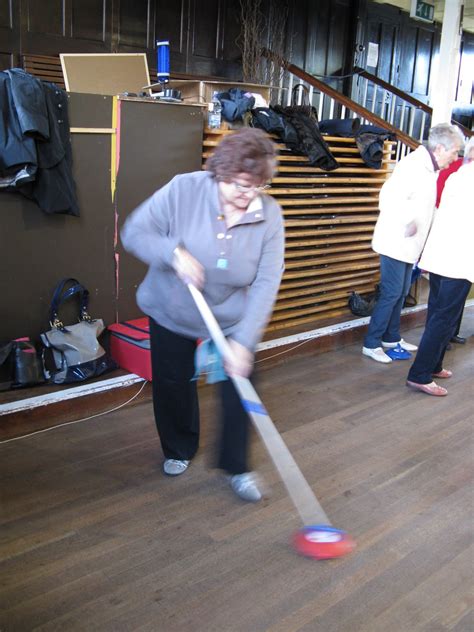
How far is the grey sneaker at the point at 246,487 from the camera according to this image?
2.74 m

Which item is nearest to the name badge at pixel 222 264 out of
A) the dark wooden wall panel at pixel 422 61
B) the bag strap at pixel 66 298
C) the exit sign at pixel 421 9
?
the bag strap at pixel 66 298

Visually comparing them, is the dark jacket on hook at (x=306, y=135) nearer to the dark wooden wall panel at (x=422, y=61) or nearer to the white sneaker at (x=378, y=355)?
the white sneaker at (x=378, y=355)

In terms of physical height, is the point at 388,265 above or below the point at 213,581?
above

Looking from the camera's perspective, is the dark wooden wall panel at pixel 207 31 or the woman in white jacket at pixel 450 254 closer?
the woman in white jacket at pixel 450 254

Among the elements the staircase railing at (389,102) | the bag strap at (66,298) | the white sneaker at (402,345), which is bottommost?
the white sneaker at (402,345)

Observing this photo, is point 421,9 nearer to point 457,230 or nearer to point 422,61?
point 422,61

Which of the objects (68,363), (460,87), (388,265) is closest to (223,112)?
(388,265)

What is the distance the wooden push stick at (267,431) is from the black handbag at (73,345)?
1.43 meters

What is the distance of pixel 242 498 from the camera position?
2.75 meters

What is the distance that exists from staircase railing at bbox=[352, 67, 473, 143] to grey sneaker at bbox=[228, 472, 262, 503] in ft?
22.4

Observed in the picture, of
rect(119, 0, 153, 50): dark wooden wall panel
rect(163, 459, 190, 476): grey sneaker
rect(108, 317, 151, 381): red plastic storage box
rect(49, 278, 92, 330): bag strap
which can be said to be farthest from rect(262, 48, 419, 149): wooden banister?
rect(163, 459, 190, 476): grey sneaker

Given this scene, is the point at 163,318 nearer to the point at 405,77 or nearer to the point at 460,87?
the point at 405,77

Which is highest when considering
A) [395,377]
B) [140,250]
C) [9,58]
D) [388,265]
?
[9,58]

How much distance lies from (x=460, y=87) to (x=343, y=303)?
→ 7.44m
